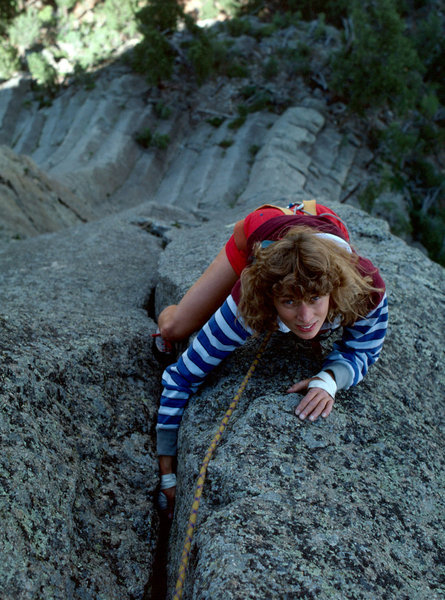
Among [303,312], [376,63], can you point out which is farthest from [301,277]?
[376,63]

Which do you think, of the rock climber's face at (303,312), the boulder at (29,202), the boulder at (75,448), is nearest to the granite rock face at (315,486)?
the boulder at (75,448)

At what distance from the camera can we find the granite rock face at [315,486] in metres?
1.79

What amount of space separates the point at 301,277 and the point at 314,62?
27153mm

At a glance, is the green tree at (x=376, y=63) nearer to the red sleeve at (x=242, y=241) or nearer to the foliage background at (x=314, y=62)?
the foliage background at (x=314, y=62)

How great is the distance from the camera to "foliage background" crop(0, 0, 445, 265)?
21.3 meters

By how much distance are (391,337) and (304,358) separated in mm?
977

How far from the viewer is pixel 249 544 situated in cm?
183

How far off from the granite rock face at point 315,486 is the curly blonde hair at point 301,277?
58cm

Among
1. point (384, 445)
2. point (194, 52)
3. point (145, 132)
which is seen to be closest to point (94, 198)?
point (145, 132)

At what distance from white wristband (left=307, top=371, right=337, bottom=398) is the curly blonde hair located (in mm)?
338

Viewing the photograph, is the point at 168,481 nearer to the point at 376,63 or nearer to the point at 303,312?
the point at 303,312

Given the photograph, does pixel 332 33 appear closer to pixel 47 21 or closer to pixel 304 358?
pixel 47 21

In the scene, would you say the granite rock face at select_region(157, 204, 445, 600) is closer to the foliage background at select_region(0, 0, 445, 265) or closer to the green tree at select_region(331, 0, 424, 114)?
the foliage background at select_region(0, 0, 445, 265)

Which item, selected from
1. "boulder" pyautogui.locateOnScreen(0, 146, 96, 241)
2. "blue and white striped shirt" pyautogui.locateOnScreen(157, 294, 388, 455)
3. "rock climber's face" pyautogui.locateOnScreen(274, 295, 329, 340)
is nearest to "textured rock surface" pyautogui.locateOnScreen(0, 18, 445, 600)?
"blue and white striped shirt" pyautogui.locateOnScreen(157, 294, 388, 455)
